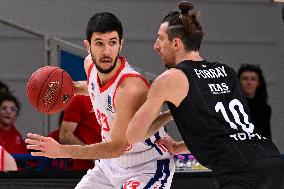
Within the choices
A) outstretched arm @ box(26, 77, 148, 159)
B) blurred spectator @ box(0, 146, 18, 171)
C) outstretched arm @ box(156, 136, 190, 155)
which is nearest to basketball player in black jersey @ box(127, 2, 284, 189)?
outstretched arm @ box(26, 77, 148, 159)

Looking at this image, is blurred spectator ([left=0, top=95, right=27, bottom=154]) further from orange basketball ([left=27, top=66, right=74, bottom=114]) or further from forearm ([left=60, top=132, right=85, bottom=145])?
orange basketball ([left=27, top=66, right=74, bottom=114])

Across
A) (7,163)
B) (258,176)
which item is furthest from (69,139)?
(258,176)

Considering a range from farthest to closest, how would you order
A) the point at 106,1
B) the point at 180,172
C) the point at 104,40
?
the point at 106,1 → the point at 180,172 → the point at 104,40

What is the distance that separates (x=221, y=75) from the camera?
4.25m

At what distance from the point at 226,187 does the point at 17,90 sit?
436 cm

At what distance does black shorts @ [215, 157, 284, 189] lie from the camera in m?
3.97

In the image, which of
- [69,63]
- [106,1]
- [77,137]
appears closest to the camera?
[77,137]

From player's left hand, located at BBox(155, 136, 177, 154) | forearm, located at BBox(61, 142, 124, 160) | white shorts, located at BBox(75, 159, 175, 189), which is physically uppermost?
player's left hand, located at BBox(155, 136, 177, 154)

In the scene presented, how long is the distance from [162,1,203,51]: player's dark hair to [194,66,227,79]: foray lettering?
6.7 inches

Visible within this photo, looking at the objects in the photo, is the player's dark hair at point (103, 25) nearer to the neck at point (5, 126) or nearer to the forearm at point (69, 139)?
the forearm at point (69, 139)

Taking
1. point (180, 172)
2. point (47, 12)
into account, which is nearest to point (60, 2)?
point (47, 12)

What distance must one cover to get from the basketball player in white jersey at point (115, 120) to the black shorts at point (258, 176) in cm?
68

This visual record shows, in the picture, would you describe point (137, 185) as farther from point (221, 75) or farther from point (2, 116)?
point (2, 116)

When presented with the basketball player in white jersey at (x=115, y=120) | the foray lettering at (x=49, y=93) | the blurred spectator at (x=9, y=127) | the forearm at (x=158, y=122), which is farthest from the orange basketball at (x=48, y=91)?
the blurred spectator at (x=9, y=127)
